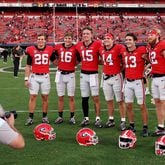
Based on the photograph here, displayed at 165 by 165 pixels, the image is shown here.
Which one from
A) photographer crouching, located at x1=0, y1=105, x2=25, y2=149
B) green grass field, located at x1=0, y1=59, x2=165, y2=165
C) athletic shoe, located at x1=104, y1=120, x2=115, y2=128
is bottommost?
green grass field, located at x1=0, y1=59, x2=165, y2=165

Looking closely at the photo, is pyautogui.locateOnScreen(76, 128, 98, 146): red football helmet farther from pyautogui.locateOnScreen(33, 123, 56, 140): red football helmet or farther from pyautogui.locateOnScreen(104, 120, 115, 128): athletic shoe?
pyautogui.locateOnScreen(104, 120, 115, 128): athletic shoe

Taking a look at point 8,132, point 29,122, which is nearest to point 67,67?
point 29,122

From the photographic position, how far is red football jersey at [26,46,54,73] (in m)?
8.98

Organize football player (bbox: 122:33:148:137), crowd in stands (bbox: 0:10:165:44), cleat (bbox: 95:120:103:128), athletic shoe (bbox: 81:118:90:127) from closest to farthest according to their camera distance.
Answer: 1. football player (bbox: 122:33:148:137)
2. cleat (bbox: 95:120:103:128)
3. athletic shoe (bbox: 81:118:90:127)
4. crowd in stands (bbox: 0:10:165:44)

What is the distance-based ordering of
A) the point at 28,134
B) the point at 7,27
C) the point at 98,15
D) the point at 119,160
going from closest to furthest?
the point at 119,160 → the point at 28,134 → the point at 7,27 → the point at 98,15

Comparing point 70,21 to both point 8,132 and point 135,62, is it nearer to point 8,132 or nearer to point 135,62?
point 135,62

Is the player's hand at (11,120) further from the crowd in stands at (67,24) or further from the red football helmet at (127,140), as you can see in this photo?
the crowd in stands at (67,24)

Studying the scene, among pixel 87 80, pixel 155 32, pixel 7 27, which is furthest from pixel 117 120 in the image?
pixel 7 27

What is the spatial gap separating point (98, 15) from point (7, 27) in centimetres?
1037

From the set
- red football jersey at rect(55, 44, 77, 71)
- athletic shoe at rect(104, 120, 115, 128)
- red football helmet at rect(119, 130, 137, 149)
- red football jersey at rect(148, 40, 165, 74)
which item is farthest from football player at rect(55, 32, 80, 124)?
red football helmet at rect(119, 130, 137, 149)

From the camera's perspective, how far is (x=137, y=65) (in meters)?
7.95

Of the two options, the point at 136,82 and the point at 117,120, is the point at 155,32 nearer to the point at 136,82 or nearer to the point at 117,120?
the point at 136,82

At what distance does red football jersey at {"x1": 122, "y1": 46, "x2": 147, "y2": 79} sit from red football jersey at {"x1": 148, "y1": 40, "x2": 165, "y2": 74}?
209 millimetres

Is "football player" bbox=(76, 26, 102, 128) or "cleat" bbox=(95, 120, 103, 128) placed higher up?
"football player" bbox=(76, 26, 102, 128)
